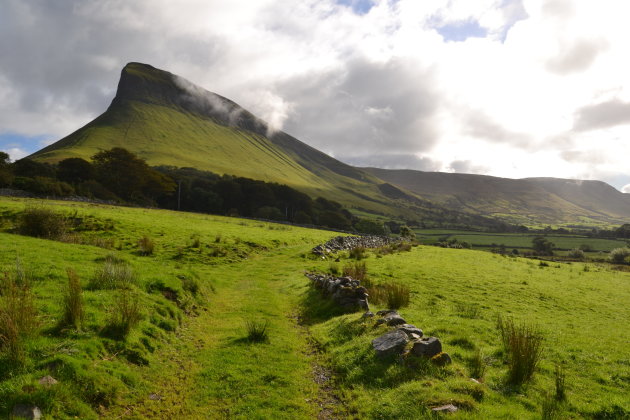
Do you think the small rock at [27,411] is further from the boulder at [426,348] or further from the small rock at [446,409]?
the boulder at [426,348]

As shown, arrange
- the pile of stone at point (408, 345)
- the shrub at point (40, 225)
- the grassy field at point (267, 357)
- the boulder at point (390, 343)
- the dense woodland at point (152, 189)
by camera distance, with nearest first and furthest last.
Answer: the grassy field at point (267, 357), the pile of stone at point (408, 345), the boulder at point (390, 343), the shrub at point (40, 225), the dense woodland at point (152, 189)

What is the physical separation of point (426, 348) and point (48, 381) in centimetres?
853

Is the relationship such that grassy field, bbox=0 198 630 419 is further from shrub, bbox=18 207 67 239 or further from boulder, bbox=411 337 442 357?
shrub, bbox=18 207 67 239

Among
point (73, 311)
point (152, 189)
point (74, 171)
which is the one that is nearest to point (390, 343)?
point (73, 311)

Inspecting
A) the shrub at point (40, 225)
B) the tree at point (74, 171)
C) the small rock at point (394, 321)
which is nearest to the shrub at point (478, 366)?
the small rock at point (394, 321)

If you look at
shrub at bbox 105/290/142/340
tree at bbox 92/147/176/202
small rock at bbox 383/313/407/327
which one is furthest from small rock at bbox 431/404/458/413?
tree at bbox 92/147/176/202

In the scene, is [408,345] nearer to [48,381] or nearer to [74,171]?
[48,381]

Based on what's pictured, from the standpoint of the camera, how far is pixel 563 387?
762 cm

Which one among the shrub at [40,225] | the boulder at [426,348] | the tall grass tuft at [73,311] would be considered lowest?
the boulder at [426,348]

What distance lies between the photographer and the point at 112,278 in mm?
12445

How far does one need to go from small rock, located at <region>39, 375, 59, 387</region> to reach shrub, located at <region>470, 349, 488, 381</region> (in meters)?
9.40

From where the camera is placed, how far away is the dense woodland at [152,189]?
5646cm

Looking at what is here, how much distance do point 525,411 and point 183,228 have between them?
107 feet

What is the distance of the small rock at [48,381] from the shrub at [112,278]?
601 centimetres
